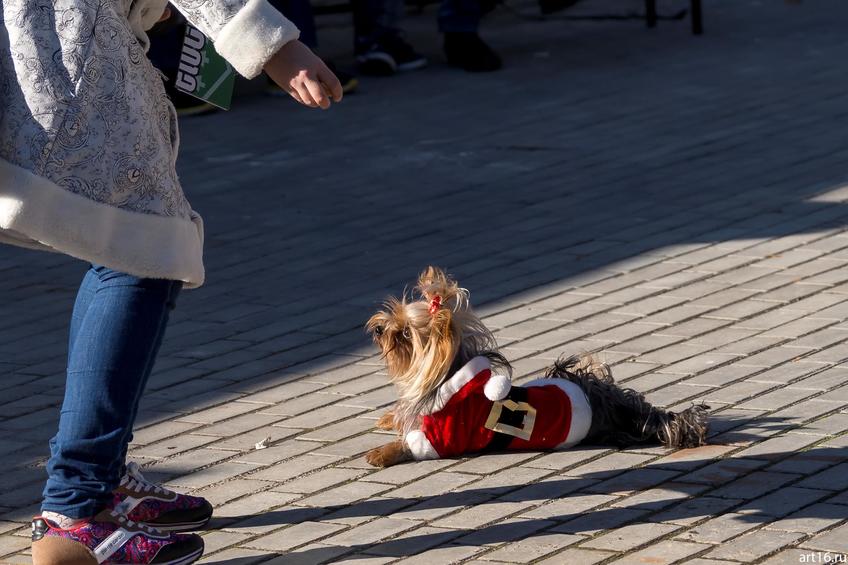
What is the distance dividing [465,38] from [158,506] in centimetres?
842

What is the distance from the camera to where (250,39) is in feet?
10.7

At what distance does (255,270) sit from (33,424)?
2.08 metres

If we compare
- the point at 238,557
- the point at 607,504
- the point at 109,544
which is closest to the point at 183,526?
the point at 238,557

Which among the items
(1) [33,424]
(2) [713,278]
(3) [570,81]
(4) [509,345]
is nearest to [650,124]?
(3) [570,81]

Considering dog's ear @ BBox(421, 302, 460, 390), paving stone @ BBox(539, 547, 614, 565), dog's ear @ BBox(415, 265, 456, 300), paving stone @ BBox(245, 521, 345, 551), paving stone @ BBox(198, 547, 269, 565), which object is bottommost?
paving stone @ BBox(245, 521, 345, 551)

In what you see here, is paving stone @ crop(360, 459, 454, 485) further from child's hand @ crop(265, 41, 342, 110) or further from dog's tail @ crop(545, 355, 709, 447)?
child's hand @ crop(265, 41, 342, 110)

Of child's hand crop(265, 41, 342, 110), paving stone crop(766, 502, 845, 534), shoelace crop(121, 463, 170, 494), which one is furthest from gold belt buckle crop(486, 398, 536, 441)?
child's hand crop(265, 41, 342, 110)

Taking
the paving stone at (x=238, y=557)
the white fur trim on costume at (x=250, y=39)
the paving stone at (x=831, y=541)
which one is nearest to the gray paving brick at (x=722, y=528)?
the paving stone at (x=831, y=541)

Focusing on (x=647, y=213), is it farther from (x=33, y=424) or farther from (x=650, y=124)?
(x=33, y=424)

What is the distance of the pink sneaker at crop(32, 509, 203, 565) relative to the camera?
341cm

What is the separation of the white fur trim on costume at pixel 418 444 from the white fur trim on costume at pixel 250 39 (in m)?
1.35

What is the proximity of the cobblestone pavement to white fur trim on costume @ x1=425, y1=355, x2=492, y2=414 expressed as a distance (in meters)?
0.23

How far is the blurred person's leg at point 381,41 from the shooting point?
1168cm

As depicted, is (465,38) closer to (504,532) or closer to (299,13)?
(299,13)
